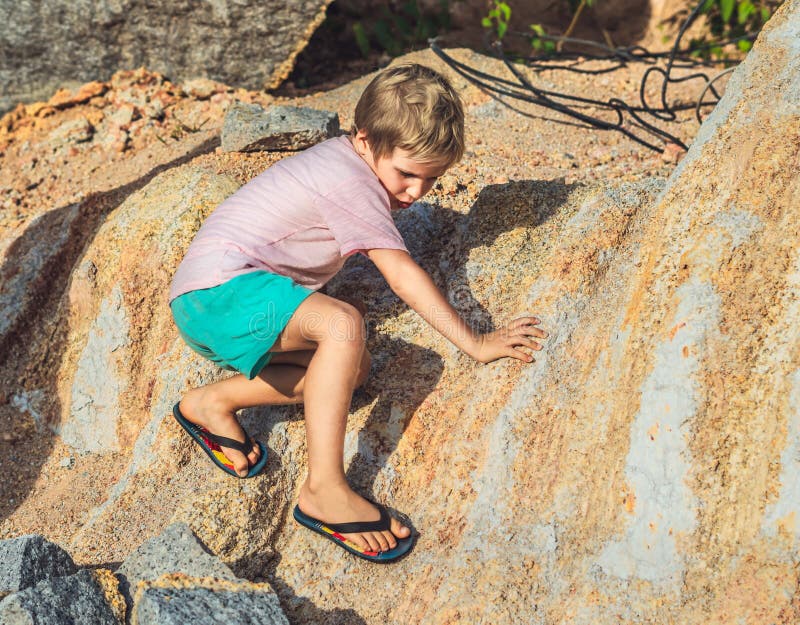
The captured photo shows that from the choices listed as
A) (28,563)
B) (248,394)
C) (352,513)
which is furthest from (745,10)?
(28,563)

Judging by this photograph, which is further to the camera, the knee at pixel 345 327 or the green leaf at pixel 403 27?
the green leaf at pixel 403 27

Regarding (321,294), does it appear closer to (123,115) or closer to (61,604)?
(61,604)

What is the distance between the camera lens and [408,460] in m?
2.32

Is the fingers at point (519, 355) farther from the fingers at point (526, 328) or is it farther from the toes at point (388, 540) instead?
the toes at point (388, 540)

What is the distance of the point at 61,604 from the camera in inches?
73.2

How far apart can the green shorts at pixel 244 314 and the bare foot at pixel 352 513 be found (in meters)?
0.39

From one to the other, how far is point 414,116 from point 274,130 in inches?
52.2

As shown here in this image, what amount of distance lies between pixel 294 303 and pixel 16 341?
181 centimetres

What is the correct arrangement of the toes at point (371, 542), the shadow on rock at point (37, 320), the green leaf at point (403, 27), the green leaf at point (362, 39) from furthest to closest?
the green leaf at point (403, 27) < the green leaf at point (362, 39) < the shadow on rock at point (37, 320) < the toes at point (371, 542)

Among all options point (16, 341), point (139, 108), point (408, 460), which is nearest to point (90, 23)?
point (139, 108)

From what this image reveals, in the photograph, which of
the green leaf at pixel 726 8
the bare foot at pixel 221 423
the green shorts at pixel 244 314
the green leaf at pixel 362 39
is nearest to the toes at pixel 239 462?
the bare foot at pixel 221 423

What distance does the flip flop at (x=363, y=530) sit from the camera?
214cm

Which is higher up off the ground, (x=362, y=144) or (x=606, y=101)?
(x=362, y=144)

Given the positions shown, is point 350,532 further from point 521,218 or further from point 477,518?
point 521,218
